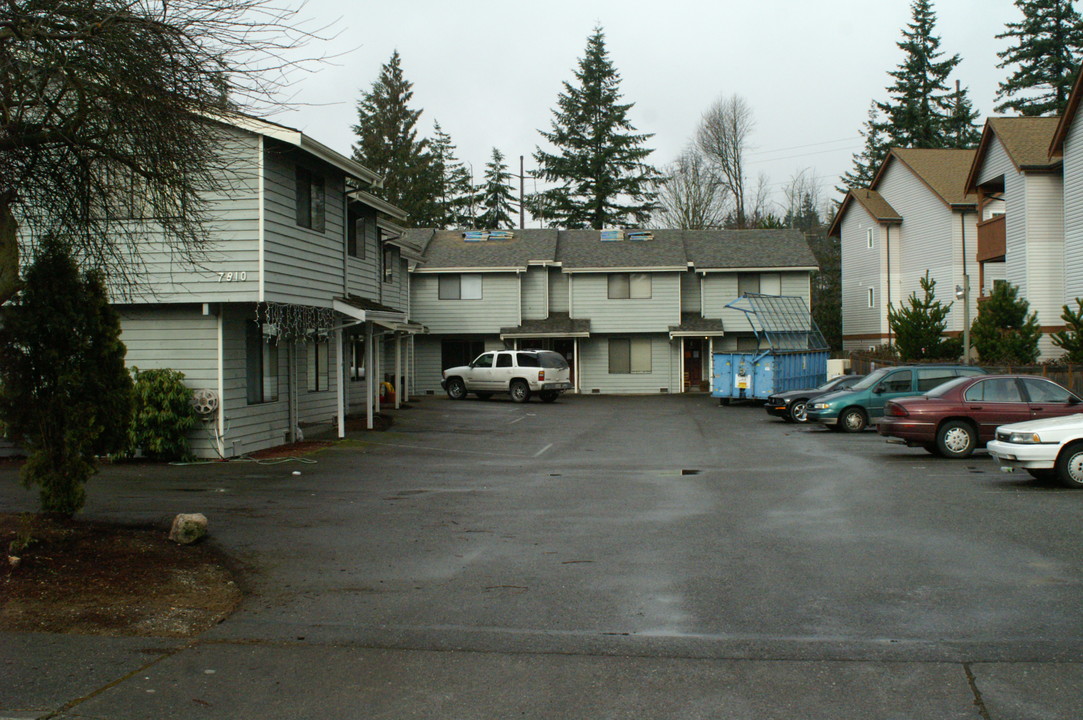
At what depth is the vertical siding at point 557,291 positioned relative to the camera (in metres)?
40.7

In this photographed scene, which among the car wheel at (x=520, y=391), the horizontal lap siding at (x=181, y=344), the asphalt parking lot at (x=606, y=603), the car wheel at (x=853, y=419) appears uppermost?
the horizontal lap siding at (x=181, y=344)

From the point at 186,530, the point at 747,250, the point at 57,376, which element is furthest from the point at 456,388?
the point at 57,376

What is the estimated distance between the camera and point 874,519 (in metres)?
10.7

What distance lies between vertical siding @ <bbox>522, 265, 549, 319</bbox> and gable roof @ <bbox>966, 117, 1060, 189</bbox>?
1750cm

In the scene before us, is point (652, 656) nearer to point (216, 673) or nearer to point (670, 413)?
point (216, 673)

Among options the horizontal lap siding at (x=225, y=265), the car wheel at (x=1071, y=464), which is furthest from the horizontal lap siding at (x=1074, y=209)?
the horizontal lap siding at (x=225, y=265)

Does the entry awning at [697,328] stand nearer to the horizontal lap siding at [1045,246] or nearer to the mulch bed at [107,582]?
the horizontal lap siding at [1045,246]

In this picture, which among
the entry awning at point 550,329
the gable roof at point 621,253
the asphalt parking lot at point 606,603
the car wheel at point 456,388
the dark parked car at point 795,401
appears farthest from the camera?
the gable roof at point 621,253

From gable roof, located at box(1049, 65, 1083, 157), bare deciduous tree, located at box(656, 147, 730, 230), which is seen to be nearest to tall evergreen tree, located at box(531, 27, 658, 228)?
bare deciduous tree, located at box(656, 147, 730, 230)

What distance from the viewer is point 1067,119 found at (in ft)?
90.3

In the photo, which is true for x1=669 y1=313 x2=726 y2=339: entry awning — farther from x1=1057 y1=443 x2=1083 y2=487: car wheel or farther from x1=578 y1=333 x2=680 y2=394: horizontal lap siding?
x1=1057 y1=443 x2=1083 y2=487: car wheel

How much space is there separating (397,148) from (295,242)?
150 ft

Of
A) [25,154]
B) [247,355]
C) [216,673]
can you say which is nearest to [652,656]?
[216,673]

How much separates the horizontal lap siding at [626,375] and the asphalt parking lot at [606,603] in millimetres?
24863
